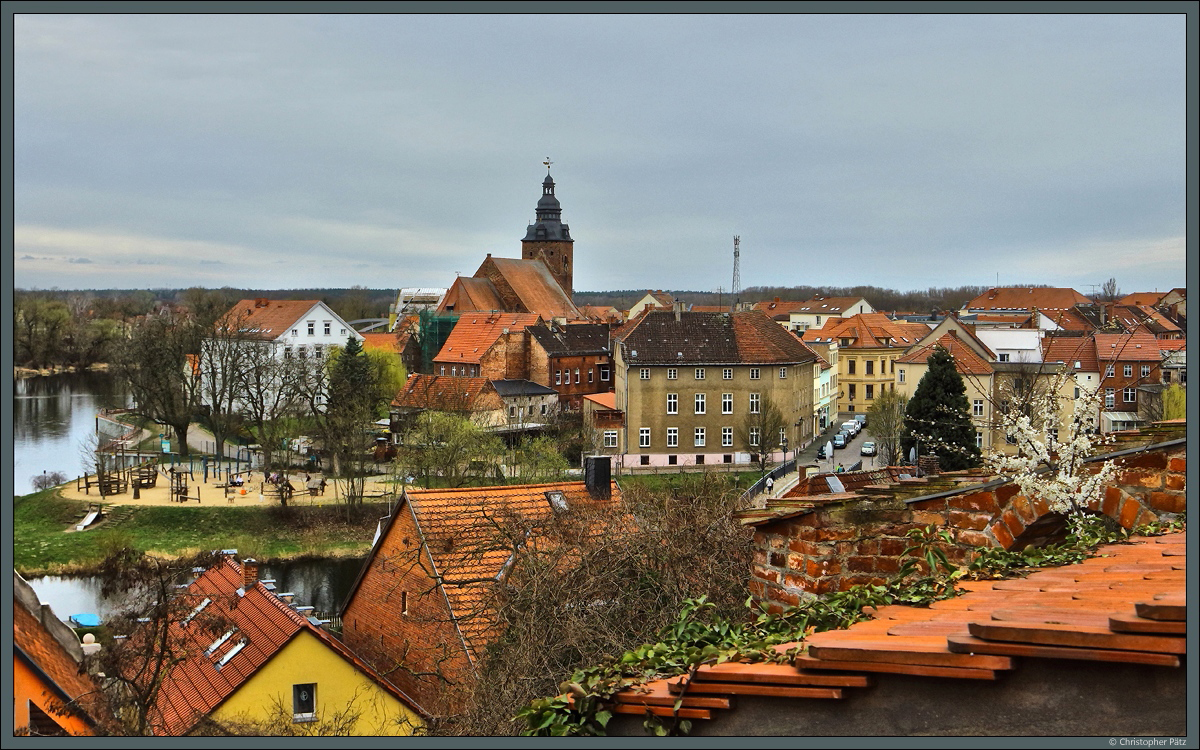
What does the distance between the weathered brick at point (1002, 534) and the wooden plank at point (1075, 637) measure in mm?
2747

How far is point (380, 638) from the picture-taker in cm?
1708

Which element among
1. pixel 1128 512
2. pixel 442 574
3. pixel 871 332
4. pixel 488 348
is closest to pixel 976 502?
pixel 1128 512

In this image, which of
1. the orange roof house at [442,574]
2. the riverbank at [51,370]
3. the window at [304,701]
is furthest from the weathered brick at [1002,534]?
the riverbank at [51,370]

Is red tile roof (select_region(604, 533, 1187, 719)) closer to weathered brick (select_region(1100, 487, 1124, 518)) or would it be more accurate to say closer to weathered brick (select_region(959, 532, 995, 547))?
weathered brick (select_region(959, 532, 995, 547))

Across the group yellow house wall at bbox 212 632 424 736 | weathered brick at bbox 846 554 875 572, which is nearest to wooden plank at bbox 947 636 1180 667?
weathered brick at bbox 846 554 875 572

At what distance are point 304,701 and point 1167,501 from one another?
12024mm

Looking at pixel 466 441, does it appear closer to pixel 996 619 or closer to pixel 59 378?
pixel 996 619

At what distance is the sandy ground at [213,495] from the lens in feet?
129

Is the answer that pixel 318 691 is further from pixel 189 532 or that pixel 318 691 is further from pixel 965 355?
pixel 965 355

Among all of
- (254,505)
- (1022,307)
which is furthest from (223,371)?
(1022,307)

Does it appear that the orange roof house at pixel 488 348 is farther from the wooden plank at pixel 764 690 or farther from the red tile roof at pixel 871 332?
the wooden plank at pixel 764 690

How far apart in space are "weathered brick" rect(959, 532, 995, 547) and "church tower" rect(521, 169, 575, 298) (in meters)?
88.1

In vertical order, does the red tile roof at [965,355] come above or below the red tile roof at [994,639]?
above

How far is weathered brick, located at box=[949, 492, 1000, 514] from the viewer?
5.83 meters
